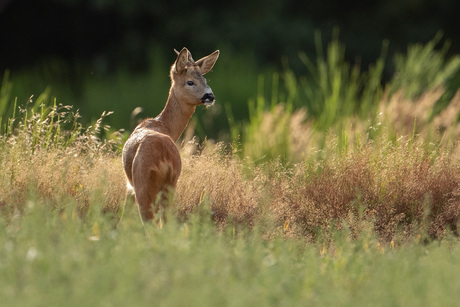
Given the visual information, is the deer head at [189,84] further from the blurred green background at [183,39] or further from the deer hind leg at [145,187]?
the blurred green background at [183,39]

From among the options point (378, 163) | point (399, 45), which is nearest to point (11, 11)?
point (399, 45)

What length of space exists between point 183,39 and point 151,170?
1248 cm

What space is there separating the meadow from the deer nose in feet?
2.78

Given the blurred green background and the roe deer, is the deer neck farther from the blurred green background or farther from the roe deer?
the blurred green background

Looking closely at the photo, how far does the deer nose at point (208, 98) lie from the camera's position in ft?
22.6

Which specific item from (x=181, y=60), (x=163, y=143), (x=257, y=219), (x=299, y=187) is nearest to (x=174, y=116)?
(x=181, y=60)

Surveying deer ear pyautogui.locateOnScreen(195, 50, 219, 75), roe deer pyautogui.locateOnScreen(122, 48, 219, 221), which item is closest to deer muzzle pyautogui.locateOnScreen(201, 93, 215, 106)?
roe deer pyautogui.locateOnScreen(122, 48, 219, 221)

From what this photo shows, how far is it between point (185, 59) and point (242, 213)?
145cm

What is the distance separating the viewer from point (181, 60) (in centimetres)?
695

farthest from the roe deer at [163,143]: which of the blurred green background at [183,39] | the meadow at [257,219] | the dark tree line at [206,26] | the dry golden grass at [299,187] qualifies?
the dark tree line at [206,26]

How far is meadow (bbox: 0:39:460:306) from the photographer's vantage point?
426 centimetres

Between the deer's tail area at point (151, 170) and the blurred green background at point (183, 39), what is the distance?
32.2 feet

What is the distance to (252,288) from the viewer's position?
4395mm

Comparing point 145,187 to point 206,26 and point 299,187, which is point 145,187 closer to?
point 299,187
